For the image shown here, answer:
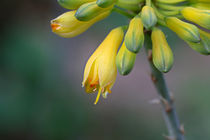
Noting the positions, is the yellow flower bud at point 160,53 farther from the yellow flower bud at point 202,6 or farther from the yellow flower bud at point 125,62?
the yellow flower bud at point 202,6

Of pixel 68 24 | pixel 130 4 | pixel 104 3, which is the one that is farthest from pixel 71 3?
pixel 130 4

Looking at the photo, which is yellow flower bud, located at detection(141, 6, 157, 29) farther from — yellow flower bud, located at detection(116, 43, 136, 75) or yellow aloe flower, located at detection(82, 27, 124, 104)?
yellow aloe flower, located at detection(82, 27, 124, 104)

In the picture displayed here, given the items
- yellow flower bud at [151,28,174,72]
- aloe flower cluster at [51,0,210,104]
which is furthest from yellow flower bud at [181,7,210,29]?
yellow flower bud at [151,28,174,72]

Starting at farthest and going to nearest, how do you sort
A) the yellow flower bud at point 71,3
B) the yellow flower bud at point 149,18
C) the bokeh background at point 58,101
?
the bokeh background at point 58,101, the yellow flower bud at point 71,3, the yellow flower bud at point 149,18

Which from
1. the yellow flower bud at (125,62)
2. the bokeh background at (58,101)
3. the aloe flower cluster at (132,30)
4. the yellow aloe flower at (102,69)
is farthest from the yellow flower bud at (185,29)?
the bokeh background at (58,101)

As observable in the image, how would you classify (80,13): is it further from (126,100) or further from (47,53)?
(126,100)

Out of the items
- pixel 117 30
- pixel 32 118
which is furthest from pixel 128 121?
pixel 117 30
